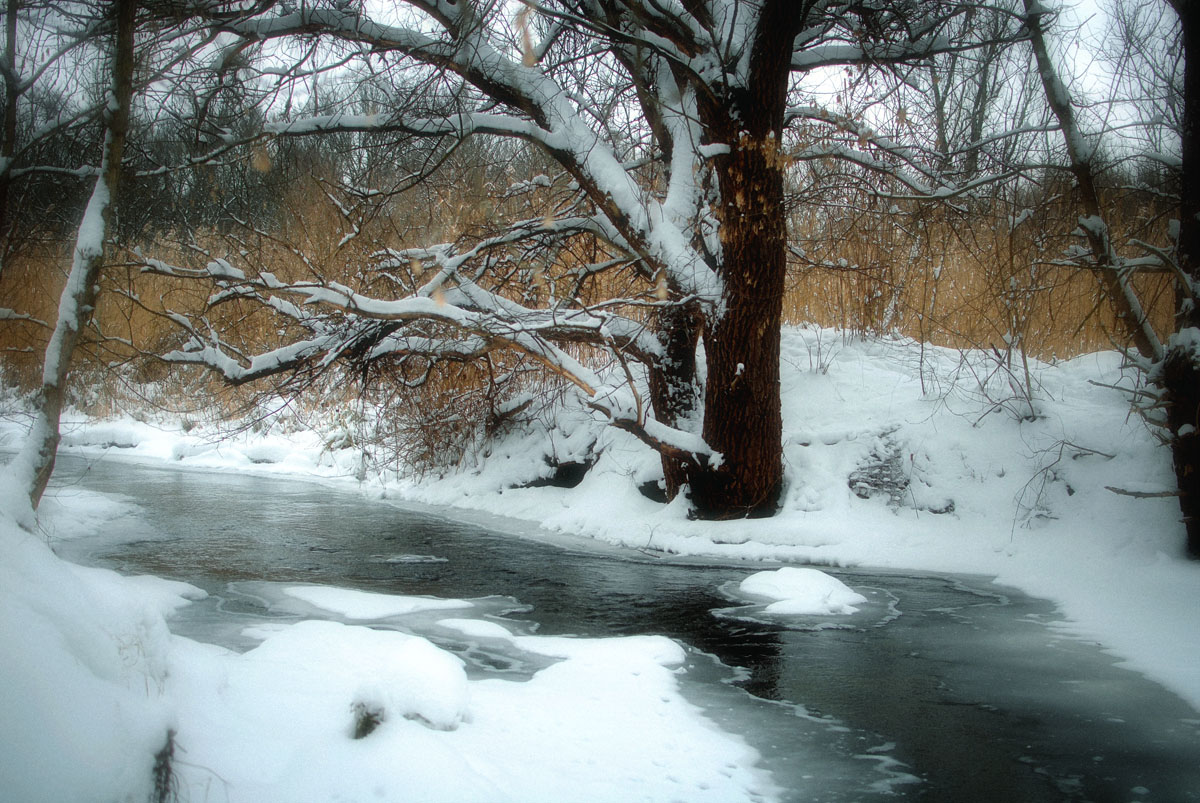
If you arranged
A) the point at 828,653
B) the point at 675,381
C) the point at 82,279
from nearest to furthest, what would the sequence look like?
1. the point at 828,653
2. the point at 82,279
3. the point at 675,381

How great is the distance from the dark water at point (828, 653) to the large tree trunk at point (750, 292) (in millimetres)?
1352

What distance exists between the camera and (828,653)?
5.68 metres

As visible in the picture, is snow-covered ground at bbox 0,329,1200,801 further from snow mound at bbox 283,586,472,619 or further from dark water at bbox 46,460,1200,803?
dark water at bbox 46,460,1200,803

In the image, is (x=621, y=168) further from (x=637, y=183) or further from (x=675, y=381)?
(x=675, y=381)

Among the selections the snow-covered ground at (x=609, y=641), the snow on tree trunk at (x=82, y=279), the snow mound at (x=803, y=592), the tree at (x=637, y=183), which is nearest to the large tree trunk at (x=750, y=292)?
the tree at (x=637, y=183)

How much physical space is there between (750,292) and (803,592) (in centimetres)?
339

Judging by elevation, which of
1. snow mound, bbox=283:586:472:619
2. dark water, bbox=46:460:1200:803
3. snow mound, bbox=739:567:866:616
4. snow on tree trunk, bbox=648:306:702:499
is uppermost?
snow on tree trunk, bbox=648:306:702:499

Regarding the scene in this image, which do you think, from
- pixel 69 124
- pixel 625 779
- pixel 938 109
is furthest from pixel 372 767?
pixel 938 109

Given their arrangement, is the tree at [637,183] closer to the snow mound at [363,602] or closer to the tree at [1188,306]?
the tree at [1188,306]

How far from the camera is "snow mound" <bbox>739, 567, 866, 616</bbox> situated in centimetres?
687

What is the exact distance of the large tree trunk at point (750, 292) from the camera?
348 inches

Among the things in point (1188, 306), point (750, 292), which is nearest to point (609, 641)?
point (750, 292)

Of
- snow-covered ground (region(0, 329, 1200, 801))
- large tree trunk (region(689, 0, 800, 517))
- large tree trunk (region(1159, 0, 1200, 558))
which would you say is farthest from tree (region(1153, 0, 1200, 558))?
large tree trunk (region(689, 0, 800, 517))

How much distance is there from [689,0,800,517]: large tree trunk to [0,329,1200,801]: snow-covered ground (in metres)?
0.59
